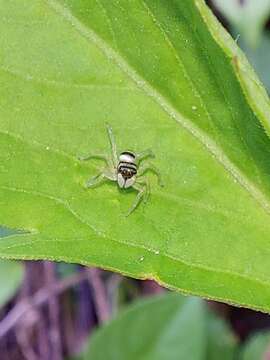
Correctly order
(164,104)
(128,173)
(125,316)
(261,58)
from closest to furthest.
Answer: (164,104), (128,173), (125,316), (261,58)

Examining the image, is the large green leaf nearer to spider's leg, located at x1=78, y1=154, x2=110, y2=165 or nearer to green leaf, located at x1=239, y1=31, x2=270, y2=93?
spider's leg, located at x1=78, y1=154, x2=110, y2=165

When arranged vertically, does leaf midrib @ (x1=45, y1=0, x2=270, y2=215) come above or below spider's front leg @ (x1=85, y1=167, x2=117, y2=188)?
above

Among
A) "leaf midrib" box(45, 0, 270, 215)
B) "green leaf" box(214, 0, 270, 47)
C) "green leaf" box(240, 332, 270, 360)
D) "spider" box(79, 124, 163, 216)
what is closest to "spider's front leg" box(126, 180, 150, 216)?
"spider" box(79, 124, 163, 216)

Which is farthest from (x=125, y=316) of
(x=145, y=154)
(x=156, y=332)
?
(x=145, y=154)

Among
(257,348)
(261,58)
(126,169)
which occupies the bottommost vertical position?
→ (257,348)

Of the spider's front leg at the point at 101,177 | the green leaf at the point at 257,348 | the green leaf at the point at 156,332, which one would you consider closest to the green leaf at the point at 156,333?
the green leaf at the point at 156,332

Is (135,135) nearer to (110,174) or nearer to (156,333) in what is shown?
(110,174)
